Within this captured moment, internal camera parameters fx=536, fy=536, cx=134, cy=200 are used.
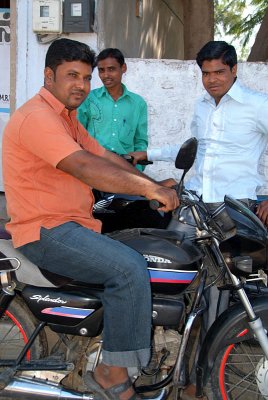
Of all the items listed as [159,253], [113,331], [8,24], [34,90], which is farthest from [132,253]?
[8,24]

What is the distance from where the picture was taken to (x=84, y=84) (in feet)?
8.45

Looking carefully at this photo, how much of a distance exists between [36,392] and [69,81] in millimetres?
1484

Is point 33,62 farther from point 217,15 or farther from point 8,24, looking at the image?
point 217,15

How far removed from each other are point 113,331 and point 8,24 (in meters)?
4.68

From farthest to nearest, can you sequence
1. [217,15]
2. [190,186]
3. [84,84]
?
1. [217,15]
2. [190,186]
3. [84,84]

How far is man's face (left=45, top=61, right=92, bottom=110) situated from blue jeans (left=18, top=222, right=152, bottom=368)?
0.64 m

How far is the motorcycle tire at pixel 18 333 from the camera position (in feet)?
8.86

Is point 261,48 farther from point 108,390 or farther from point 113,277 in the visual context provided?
point 108,390

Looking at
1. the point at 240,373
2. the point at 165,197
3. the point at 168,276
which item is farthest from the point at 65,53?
the point at 240,373

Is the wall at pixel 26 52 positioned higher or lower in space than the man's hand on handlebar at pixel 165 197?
higher

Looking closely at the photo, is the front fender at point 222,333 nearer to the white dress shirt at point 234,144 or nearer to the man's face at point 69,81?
the white dress shirt at point 234,144

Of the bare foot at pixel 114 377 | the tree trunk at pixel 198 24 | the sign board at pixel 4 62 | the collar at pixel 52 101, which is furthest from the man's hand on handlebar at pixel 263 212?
the tree trunk at pixel 198 24

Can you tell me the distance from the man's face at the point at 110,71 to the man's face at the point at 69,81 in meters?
1.79

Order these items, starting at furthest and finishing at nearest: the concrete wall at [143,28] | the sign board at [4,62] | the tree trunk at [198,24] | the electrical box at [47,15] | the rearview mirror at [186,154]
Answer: the tree trunk at [198,24], the sign board at [4,62], the concrete wall at [143,28], the electrical box at [47,15], the rearview mirror at [186,154]
